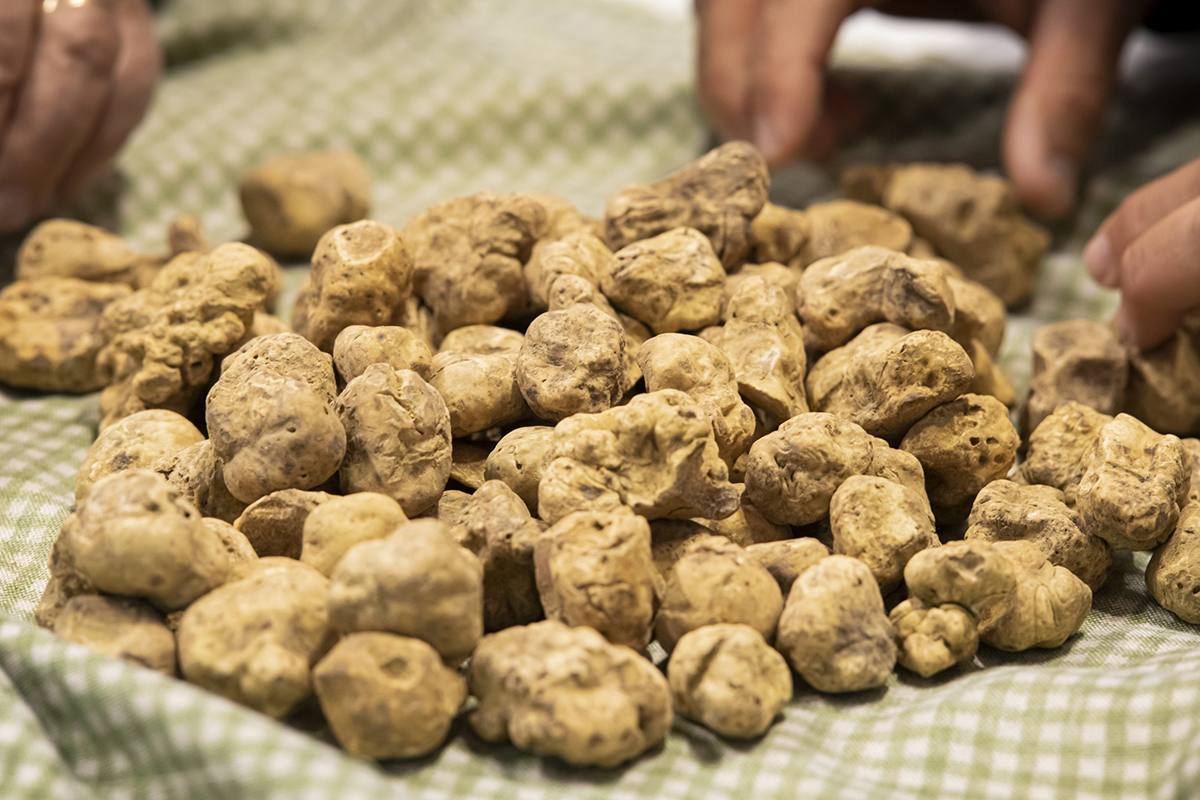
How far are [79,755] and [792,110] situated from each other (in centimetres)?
131

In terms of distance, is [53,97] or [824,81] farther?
[824,81]

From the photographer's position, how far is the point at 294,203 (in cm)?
155

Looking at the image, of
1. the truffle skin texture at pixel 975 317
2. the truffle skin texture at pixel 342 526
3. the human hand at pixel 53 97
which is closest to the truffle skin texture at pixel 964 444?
the truffle skin texture at pixel 975 317

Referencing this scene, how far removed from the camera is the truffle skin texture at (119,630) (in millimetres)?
774

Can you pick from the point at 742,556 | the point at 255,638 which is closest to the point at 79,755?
the point at 255,638

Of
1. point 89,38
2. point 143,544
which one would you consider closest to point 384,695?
point 143,544

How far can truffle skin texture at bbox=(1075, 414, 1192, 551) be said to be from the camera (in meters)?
0.89

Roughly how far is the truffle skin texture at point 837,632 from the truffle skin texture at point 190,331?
0.60 metres

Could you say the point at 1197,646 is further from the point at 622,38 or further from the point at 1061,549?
the point at 622,38

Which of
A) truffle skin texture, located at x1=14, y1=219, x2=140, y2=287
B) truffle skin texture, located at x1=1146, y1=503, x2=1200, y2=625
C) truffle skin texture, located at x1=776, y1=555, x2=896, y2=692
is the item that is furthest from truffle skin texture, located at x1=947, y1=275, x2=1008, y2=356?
truffle skin texture, located at x1=14, y1=219, x2=140, y2=287

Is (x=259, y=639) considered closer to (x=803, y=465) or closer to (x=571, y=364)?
(x=571, y=364)

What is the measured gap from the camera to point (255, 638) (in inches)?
30.0

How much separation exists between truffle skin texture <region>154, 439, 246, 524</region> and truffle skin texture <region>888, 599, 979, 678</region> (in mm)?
550

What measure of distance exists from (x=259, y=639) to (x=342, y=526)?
10cm
